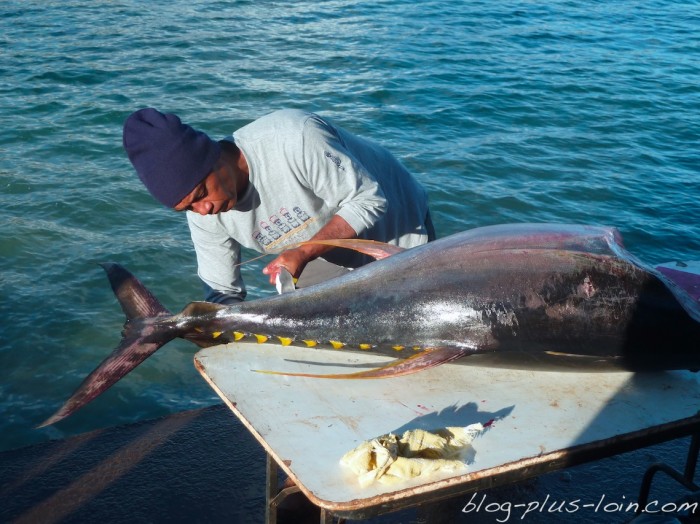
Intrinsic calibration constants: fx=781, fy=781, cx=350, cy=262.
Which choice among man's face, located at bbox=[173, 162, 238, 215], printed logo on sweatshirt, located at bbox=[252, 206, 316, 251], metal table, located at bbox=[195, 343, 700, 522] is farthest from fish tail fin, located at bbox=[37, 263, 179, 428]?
printed logo on sweatshirt, located at bbox=[252, 206, 316, 251]

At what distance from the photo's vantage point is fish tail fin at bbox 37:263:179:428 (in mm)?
3248

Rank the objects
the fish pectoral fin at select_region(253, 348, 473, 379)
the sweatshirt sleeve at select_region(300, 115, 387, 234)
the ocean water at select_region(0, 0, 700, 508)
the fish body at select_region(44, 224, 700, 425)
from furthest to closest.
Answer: the ocean water at select_region(0, 0, 700, 508)
the sweatshirt sleeve at select_region(300, 115, 387, 234)
the fish body at select_region(44, 224, 700, 425)
the fish pectoral fin at select_region(253, 348, 473, 379)

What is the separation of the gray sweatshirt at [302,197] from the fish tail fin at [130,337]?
52cm

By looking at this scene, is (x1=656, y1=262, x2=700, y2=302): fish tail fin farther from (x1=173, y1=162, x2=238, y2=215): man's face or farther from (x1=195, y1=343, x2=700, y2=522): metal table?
(x1=173, y1=162, x2=238, y2=215): man's face

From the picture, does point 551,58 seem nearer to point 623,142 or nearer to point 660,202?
point 623,142

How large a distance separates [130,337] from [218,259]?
27.0 inches

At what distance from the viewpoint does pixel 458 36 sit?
16031 millimetres

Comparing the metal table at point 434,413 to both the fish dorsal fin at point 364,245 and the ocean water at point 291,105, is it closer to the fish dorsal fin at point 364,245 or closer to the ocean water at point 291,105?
the fish dorsal fin at point 364,245

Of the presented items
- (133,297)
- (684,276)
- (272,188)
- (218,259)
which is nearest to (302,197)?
(272,188)

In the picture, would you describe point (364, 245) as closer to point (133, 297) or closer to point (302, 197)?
point (302, 197)

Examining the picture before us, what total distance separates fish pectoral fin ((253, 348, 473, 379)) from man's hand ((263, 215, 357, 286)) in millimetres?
504

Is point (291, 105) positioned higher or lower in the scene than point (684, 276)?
lower

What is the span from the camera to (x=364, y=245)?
3.54m

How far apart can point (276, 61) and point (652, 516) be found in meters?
12.4
